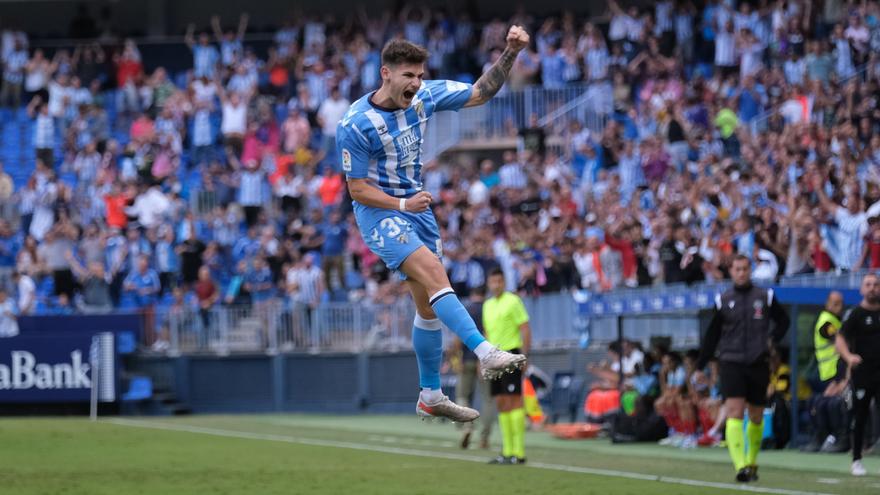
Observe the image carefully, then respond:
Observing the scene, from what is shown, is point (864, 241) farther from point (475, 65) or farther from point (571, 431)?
point (475, 65)

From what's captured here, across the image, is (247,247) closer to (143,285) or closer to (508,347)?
(143,285)

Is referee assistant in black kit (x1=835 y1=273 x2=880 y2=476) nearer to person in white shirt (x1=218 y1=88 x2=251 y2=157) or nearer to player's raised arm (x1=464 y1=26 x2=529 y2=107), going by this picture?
player's raised arm (x1=464 y1=26 x2=529 y2=107)

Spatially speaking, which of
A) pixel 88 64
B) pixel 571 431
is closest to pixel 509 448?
pixel 571 431

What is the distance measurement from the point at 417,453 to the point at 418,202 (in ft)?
30.8

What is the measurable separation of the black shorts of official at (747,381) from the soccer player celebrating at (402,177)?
5.05m

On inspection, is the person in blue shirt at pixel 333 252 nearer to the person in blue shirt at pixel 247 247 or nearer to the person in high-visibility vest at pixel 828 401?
the person in blue shirt at pixel 247 247

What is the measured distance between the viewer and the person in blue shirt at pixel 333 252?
2869cm

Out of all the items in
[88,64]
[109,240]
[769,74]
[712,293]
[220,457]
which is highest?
[88,64]

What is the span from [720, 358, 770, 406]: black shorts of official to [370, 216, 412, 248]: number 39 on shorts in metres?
5.67

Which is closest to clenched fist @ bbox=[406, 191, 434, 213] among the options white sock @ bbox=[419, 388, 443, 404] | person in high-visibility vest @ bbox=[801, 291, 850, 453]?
white sock @ bbox=[419, 388, 443, 404]

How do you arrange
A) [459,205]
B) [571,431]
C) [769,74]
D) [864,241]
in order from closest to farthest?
[864,241], [571,431], [769,74], [459,205]

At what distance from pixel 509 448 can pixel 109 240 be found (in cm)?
1549

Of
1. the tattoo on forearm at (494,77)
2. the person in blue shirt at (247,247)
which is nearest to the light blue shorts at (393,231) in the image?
the tattoo on forearm at (494,77)

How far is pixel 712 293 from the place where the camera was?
18.0 metres
